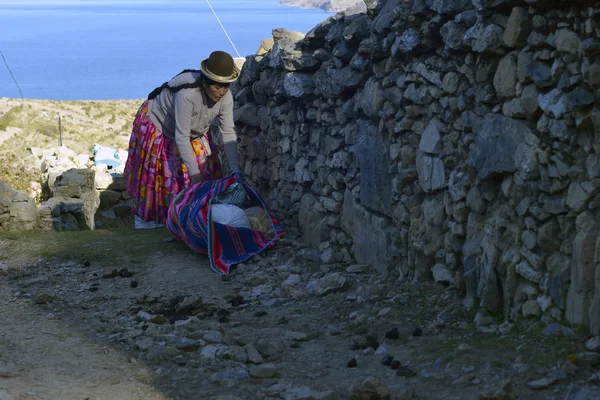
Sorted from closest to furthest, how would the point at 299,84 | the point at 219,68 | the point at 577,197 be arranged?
the point at 577,197 < the point at 299,84 < the point at 219,68

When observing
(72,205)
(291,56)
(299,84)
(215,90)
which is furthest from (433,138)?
(72,205)

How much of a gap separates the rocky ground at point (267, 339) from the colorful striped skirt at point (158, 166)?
108cm

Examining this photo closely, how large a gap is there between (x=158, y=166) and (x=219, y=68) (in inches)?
48.7

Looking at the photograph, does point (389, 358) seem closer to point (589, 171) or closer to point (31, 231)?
point (589, 171)

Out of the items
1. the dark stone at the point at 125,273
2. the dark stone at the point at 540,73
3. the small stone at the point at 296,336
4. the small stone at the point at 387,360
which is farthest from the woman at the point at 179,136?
the small stone at the point at 387,360

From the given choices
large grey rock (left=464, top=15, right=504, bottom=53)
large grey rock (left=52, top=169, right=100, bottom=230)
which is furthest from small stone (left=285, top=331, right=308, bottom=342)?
large grey rock (left=52, top=169, right=100, bottom=230)

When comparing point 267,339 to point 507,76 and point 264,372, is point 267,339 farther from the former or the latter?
point 507,76

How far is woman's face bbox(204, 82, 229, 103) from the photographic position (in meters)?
6.13

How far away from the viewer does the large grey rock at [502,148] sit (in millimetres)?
3502

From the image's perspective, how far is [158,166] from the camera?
6.79m

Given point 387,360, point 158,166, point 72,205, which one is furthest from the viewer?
point 72,205

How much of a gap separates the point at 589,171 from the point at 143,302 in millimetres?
2853

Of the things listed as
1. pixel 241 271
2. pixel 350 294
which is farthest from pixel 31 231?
pixel 350 294

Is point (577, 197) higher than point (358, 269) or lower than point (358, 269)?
higher
